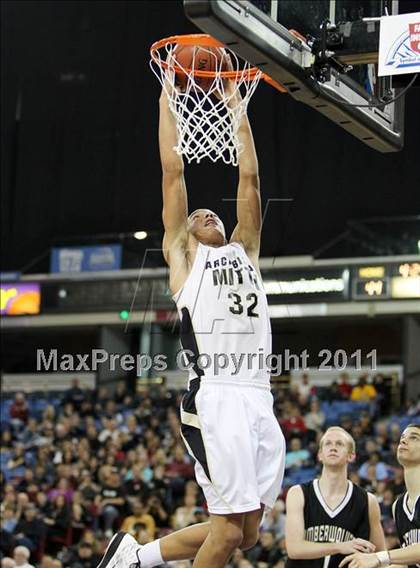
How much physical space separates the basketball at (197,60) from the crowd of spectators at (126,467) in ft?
19.7

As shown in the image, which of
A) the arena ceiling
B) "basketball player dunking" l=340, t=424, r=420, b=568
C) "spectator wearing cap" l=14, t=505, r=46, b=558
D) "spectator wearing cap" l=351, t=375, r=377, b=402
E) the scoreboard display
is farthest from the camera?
"spectator wearing cap" l=351, t=375, r=377, b=402

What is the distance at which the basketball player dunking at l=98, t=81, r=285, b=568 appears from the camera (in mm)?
5445

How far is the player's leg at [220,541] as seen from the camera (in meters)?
5.40

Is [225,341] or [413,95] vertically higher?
[413,95]

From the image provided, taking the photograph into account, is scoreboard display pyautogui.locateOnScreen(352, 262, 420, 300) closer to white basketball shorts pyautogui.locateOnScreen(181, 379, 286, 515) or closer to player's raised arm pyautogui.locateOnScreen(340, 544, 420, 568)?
player's raised arm pyautogui.locateOnScreen(340, 544, 420, 568)

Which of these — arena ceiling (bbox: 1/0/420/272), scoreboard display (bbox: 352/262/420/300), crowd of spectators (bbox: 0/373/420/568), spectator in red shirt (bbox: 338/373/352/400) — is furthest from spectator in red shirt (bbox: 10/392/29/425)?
scoreboard display (bbox: 352/262/420/300)

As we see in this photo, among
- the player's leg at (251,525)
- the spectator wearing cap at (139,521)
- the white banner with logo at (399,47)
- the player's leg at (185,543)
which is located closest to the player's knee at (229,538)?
the player's leg at (251,525)

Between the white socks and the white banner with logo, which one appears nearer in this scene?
the white socks

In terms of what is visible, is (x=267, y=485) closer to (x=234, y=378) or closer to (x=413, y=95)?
(x=234, y=378)

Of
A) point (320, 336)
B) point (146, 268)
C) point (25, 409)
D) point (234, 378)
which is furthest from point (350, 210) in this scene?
point (234, 378)

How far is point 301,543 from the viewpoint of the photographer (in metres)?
6.08

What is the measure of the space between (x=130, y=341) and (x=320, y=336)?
4256mm

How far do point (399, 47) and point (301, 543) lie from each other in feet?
9.16

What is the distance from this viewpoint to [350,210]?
1920 cm
